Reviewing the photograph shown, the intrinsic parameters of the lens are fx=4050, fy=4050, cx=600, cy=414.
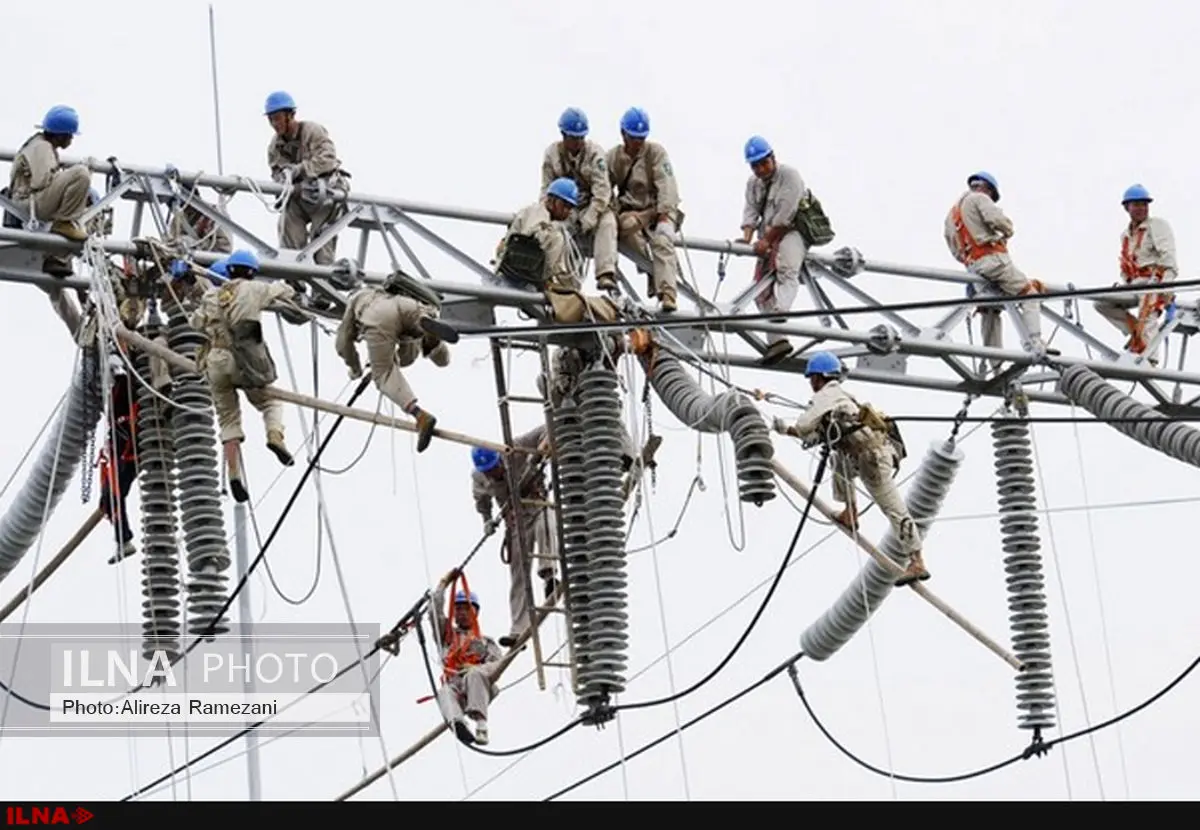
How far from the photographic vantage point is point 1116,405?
27.4m

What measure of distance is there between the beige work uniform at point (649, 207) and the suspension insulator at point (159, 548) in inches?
123

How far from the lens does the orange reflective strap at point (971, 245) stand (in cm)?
2809

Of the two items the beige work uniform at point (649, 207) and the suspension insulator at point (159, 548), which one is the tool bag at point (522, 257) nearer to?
the beige work uniform at point (649, 207)

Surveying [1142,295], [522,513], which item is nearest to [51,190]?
[522,513]

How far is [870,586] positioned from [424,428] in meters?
4.23

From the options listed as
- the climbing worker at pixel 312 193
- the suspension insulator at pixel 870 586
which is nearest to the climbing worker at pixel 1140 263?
the suspension insulator at pixel 870 586

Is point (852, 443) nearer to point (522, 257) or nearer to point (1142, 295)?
point (522, 257)

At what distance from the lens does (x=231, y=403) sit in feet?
80.6
